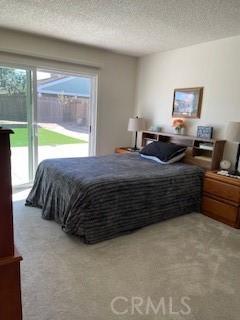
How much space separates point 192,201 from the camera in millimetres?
3346

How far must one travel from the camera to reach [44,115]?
13.8ft

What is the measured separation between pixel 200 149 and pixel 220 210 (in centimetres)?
101

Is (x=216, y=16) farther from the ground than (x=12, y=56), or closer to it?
farther from the ground

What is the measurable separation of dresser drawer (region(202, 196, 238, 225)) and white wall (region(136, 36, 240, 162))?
74 centimetres

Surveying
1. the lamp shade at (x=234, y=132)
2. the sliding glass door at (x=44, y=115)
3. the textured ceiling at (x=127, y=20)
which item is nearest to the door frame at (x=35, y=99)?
the sliding glass door at (x=44, y=115)

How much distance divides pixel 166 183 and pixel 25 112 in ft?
8.32

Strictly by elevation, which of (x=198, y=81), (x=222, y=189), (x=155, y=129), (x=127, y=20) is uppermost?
(x=127, y=20)

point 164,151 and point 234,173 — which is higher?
point 164,151

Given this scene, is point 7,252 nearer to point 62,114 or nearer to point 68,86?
point 62,114

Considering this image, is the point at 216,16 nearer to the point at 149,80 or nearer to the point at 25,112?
the point at 149,80

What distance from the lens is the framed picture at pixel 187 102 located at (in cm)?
384

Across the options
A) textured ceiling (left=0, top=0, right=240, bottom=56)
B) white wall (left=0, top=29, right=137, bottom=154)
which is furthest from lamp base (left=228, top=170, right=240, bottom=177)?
white wall (left=0, top=29, right=137, bottom=154)


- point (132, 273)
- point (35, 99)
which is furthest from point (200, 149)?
point (35, 99)

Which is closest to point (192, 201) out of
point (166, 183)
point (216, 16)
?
point (166, 183)
